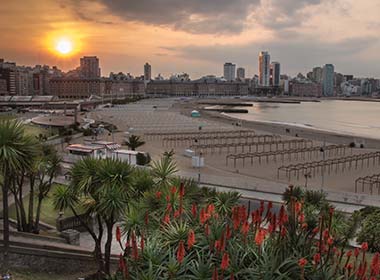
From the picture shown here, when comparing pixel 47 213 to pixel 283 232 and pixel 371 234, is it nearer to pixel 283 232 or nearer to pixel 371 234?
pixel 371 234

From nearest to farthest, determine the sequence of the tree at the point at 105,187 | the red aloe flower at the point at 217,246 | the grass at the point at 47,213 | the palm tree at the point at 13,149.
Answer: the red aloe flower at the point at 217,246, the palm tree at the point at 13,149, the tree at the point at 105,187, the grass at the point at 47,213

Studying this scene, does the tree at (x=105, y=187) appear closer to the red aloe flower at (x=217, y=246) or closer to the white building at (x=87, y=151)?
the red aloe flower at (x=217, y=246)

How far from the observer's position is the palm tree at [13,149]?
37.3 feet

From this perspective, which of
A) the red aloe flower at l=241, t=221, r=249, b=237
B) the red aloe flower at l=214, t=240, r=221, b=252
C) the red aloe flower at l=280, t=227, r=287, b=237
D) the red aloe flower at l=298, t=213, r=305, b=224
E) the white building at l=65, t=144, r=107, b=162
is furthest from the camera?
the white building at l=65, t=144, r=107, b=162

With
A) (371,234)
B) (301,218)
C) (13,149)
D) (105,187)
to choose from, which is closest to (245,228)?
A: (301,218)

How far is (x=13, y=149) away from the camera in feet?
37.7

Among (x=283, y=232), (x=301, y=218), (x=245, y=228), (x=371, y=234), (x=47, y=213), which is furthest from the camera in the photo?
(x=47, y=213)

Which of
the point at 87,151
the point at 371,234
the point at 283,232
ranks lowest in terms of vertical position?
the point at 371,234

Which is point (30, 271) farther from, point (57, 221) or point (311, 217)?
point (311, 217)

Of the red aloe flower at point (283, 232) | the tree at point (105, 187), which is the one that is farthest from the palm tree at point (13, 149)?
the red aloe flower at point (283, 232)

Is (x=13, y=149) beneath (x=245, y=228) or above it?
above

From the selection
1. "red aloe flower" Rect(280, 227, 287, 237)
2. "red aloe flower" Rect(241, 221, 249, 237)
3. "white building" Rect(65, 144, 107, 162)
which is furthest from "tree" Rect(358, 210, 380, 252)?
"white building" Rect(65, 144, 107, 162)

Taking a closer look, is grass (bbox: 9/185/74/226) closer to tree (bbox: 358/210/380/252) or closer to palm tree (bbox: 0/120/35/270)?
palm tree (bbox: 0/120/35/270)

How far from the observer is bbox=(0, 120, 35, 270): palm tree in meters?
11.4
